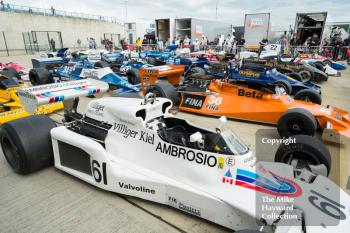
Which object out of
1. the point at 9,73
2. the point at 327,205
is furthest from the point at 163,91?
the point at 9,73

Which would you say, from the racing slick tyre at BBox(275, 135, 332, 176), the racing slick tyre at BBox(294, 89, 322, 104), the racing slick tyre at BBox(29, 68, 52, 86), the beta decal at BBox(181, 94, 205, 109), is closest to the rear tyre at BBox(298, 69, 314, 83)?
the racing slick tyre at BBox(294, 89, 322, 104)

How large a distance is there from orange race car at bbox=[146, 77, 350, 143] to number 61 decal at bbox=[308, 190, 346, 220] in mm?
2134

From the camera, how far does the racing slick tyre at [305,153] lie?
2773mm

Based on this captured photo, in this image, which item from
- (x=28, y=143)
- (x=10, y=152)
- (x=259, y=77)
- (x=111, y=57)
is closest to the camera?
(x=28, y=143)

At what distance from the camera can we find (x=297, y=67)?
373 inches

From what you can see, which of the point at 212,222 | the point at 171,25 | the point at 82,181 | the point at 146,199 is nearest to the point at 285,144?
the point at 212,222

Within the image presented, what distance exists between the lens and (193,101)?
5.73 meters

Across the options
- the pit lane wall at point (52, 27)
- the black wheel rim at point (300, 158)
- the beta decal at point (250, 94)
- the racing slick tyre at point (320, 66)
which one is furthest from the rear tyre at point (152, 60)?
the pit lane wall at point (52, 27)

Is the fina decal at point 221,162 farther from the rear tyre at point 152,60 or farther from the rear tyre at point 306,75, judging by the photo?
the rear tyre at point 152,60

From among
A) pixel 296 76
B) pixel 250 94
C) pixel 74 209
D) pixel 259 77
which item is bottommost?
pixel 74 209

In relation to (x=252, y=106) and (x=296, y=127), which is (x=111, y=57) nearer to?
(x=252, y=106)

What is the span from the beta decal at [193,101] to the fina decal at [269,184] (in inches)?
136

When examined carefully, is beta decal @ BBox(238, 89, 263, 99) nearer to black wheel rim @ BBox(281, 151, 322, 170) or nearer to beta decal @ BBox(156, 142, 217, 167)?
black wheel rim @ BBox(281, 151, 322, 170)

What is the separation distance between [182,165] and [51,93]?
264cm
